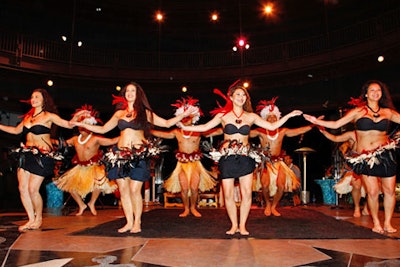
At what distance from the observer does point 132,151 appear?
3.71m

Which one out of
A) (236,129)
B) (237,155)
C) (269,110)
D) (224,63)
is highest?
(224,63)

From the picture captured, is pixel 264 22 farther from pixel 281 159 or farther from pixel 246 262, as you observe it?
pixel 246 262

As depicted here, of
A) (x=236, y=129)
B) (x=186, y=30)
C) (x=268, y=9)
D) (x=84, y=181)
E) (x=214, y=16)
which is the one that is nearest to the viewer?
(x=236, y=129)

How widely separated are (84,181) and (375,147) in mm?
3864

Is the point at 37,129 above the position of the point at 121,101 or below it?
below

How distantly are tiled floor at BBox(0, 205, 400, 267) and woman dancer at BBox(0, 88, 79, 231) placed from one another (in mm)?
682

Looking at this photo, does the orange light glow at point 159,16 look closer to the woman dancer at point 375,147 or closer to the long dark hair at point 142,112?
the long dark hair at point 142,112

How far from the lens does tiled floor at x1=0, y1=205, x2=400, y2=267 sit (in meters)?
2.44

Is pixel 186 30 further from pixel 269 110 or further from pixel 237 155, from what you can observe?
pixel 237 155

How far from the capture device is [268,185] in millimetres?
5473

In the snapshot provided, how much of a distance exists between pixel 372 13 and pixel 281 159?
8153 mm

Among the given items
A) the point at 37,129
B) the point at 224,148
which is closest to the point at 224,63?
the point at 37,129

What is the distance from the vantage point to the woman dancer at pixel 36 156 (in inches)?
159

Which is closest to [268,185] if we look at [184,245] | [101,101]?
[184,245]
